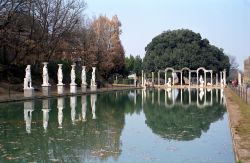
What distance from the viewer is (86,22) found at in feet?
215

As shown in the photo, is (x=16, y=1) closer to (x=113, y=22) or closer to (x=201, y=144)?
(x=201, y=144)

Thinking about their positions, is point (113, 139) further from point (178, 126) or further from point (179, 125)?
point (179, 125)

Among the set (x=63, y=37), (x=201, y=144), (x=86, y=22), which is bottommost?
(x=201, y=144)

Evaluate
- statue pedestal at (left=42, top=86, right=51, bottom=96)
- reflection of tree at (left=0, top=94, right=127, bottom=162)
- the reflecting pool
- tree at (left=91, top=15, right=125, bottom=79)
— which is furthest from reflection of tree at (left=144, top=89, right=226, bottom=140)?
tree at (left=91, top=15, right=125, bottom=79)

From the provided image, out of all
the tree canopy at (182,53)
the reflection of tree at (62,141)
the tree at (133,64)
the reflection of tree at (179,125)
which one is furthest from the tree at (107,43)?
the reflection of tree at (62,141)

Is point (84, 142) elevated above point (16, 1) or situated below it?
below

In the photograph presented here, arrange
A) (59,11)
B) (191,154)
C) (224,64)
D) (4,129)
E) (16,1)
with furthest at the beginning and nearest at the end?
(224,64) < (59,11) < (16,1) < (4,129) < (191,154)

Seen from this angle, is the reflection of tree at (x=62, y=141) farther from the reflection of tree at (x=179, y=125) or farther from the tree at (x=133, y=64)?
the tree at (x=133, y=64)

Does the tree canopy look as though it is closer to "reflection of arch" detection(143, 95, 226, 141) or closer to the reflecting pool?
"reflection of arch" detection(143, 95, 226, 141)

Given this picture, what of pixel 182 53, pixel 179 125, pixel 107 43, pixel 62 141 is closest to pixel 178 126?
pixel 179 125

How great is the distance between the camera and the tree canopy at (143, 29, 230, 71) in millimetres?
75625

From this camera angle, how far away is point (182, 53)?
76000 millimetres

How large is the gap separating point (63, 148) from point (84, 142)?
1.03 m

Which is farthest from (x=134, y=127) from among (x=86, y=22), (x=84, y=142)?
(x=86, y=22)
